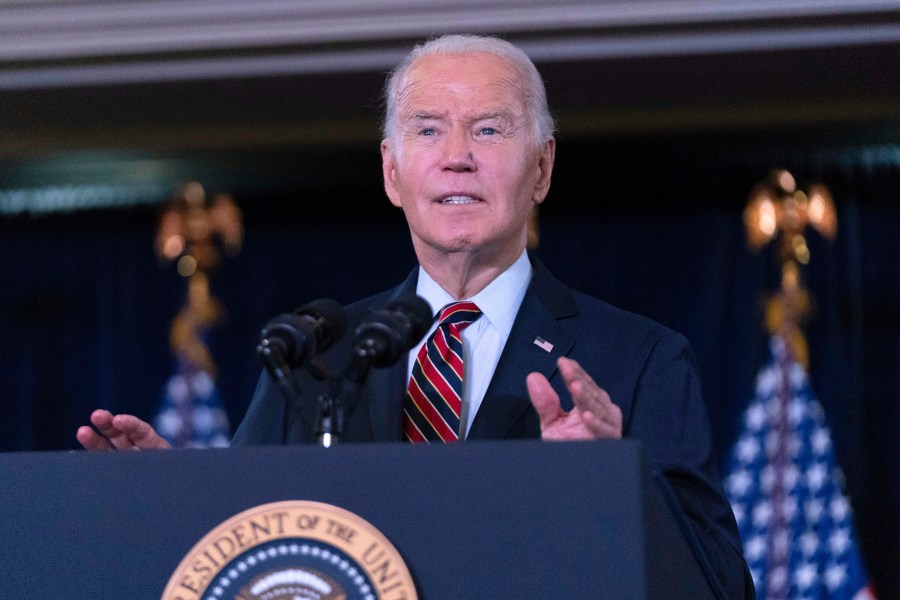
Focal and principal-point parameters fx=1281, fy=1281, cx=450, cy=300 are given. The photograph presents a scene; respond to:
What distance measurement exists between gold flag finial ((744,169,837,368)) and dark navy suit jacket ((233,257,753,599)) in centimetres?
361

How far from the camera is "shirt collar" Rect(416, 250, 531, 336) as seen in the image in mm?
2068

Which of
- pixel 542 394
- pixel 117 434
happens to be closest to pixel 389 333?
pixel 542 394

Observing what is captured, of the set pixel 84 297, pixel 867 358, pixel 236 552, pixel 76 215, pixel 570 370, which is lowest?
pixel 236 552

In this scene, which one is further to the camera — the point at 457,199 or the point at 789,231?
the point at 789,231

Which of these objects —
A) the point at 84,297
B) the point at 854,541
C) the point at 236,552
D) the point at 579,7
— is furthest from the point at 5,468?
the point at 84,297

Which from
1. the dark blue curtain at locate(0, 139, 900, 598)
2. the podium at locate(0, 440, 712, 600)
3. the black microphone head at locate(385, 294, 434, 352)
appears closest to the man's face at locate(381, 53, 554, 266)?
the black microphone head at locate(385, 294, 434, 352)

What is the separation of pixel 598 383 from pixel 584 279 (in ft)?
13.1

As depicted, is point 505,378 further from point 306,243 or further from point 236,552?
point 306,243

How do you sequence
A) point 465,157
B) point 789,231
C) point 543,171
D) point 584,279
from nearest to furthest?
point 465,157 < point 543,171 < point 789,231 < point 584,279

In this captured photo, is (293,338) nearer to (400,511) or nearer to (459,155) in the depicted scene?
(400,511)

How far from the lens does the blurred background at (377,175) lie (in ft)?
15.7

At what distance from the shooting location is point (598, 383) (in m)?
1.92

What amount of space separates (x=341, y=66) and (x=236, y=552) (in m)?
3.96

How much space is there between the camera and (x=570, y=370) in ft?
4.45
